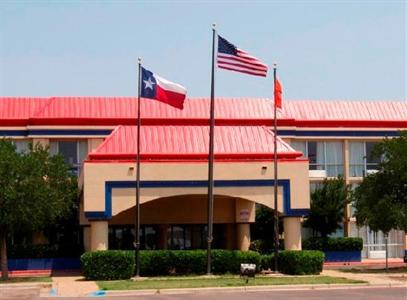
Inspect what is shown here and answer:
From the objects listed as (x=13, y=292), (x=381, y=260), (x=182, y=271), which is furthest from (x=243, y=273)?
(x=381, y=260)

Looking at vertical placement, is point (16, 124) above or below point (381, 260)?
above

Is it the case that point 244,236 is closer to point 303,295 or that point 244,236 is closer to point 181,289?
point 181,289

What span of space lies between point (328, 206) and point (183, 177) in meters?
15.6

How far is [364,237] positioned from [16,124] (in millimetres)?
23544

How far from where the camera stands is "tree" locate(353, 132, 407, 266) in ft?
129

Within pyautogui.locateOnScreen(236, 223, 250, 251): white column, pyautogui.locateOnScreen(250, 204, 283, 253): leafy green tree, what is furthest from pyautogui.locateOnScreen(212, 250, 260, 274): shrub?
pyautogui.locateOnScreen(250, 204, 283, 253): leafy green tree

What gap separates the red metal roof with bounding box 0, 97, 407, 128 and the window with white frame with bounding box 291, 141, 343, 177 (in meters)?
1.42

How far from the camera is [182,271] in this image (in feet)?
118

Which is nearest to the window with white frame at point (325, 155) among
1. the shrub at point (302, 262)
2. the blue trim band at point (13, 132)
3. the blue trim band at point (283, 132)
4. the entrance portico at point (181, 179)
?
the blue trim band at point (283, 132)

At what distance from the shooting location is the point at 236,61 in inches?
1351

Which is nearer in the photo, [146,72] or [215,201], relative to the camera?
[146,72]

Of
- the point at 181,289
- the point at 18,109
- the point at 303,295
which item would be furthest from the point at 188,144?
the point at 18,109

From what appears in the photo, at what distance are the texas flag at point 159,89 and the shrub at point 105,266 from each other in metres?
6.76

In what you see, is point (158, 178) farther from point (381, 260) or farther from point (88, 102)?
point (381, 260)
